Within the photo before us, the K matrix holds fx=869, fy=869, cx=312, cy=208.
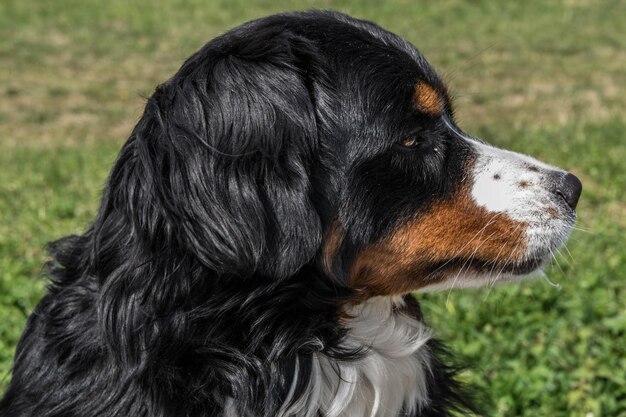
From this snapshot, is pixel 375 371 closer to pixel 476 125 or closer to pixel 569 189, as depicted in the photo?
pixel 569 189

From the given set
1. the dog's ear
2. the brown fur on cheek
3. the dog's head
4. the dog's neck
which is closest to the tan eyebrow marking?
the dog's head

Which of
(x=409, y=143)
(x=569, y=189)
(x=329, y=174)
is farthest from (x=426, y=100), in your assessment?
(x=569, y=189)

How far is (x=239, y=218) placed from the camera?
218 cm

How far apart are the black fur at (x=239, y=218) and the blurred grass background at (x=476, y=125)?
538mm

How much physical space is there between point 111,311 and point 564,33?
498 inches

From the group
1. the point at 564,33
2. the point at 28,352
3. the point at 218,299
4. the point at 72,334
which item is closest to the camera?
the point at 218,299

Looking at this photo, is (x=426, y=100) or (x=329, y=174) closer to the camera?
(x=329, y=174)

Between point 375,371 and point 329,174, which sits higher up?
point 329,174

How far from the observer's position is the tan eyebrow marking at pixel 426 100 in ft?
8.25

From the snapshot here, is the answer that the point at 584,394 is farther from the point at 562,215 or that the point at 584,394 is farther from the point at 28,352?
the point at 28,352

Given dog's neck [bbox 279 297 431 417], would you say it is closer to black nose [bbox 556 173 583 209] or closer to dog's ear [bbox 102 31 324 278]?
dog's ear [bbox 102 31 324 278]

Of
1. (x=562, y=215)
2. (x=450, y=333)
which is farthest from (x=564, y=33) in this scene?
(x=562, y=215)

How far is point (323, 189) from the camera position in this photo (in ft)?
7.75

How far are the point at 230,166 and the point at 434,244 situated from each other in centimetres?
62
